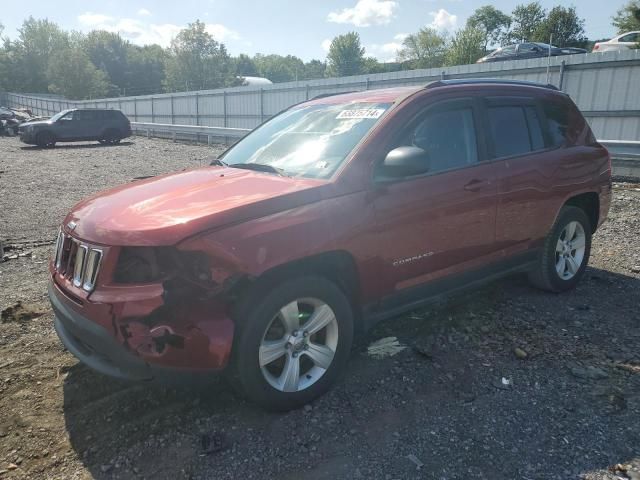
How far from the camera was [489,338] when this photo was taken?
387 centimetres

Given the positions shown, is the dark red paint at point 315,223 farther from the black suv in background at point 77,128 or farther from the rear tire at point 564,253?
the black suv in background at point 77,128

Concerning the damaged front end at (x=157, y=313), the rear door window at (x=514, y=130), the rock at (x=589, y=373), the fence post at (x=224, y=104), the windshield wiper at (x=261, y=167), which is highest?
the fence post at (x=224, y=104)

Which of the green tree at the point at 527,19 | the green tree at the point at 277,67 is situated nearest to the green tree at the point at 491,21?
the green tree at the point at 527,19

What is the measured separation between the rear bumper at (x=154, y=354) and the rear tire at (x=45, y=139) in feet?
71.3

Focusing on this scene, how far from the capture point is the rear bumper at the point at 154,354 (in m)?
2.47

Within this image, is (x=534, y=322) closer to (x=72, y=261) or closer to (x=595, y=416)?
(x=595, y=416)

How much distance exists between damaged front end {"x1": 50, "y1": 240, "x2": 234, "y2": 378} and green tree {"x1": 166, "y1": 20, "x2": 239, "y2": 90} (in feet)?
250

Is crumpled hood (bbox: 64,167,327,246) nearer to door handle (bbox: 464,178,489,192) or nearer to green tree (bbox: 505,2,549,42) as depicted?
door handle (bbox: 464,178,489,192)

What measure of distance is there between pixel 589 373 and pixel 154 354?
285 centimetres

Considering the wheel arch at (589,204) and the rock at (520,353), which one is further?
the wheel arch at (589,204)

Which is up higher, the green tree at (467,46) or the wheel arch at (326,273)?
the green tree at (467,46)

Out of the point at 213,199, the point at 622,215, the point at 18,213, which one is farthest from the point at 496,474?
the point at 18,213

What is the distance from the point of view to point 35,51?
8538 cm

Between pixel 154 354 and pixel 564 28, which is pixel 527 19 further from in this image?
pixel 154 354
